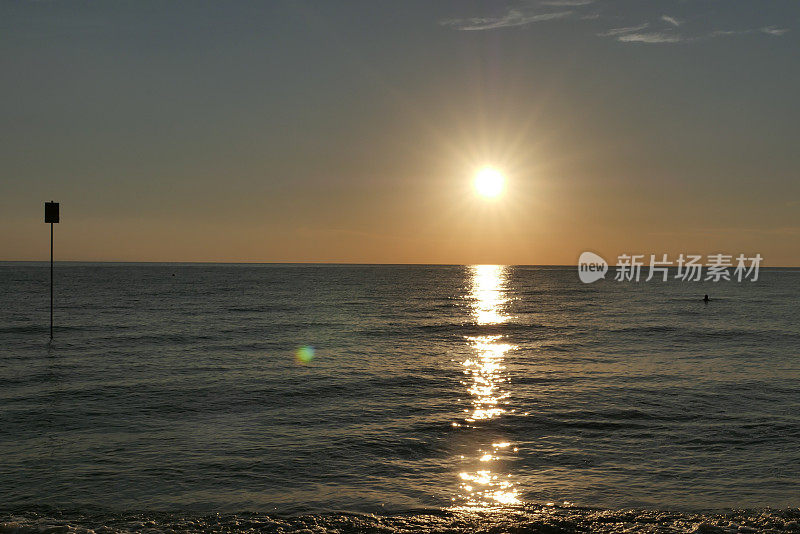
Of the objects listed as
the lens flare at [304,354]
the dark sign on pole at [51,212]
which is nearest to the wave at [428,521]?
the lens flare at [304,354]

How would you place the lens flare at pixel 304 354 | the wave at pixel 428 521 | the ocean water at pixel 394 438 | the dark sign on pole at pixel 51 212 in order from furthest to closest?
the dark sign on pole at pixel 51 212, the lens flare at pixel 304 354, the ocean water at pixel 394 438, the wave at pixel 428 521

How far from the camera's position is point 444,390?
1934 centimetres

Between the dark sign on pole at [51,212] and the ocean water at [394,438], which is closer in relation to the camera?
the ocean water at [394,438]

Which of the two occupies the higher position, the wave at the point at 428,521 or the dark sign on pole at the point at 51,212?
the dark sign on pole at the point at 51,212

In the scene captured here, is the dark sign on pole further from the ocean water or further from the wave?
the wave

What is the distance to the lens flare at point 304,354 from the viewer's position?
25520 mm

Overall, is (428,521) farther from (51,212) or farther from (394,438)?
(51,212)

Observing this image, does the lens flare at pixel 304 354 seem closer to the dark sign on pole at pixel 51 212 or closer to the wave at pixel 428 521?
the dark sign on pole at pixel 51 212

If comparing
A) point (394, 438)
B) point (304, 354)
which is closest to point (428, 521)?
point (394, 438)

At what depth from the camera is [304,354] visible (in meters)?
27.4

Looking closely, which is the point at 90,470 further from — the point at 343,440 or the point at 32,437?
the point at 343,440

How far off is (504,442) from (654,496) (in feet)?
12.4

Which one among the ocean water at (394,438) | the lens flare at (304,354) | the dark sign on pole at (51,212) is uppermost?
the dark sign on pole at (51,212)

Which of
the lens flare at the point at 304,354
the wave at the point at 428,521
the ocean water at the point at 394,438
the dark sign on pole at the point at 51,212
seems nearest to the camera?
the wave at the point at 428,521
